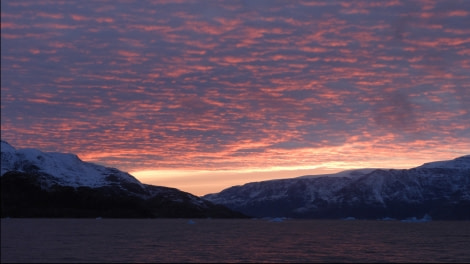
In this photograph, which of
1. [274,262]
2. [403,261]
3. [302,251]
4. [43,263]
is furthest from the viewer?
[302,251]

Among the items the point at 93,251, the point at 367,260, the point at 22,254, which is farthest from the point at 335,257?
the point at 22,254

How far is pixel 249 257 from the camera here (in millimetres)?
81375

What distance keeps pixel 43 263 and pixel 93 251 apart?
749 inches

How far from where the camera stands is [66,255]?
260ft

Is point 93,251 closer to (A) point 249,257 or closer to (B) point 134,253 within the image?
(B) point 134,253

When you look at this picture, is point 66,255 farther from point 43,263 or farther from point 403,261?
point 403,261

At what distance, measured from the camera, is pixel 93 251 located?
8712 cm

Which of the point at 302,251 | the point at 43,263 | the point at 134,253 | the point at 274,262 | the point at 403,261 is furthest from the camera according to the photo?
the point at 302,251

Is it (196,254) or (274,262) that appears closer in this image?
(274,262)

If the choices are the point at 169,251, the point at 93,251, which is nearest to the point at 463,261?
the point at 169,251

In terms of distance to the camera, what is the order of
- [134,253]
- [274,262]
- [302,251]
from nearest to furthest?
[274,262] → [134,253] → [302,251]

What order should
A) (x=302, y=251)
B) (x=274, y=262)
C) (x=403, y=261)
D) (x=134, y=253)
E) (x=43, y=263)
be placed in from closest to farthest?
1. (x=43, y=263)
2. (x=274, y=262)
3. (x=403, y=261)
4. (x=134, y=253)
5. (x=302, y=251)

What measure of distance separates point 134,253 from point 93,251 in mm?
6975

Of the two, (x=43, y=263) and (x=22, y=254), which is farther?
(x=22, y=254)
